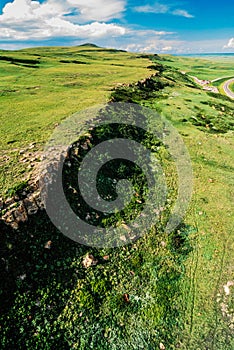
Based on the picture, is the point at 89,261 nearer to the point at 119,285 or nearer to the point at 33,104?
the point at 119,285

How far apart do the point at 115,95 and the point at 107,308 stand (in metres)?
16.6

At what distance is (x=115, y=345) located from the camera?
770cm

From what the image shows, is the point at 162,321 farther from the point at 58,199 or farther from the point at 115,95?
the point at 115,95

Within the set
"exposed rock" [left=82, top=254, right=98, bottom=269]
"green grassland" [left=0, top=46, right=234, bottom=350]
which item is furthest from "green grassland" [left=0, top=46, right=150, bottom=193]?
"exposed rock" [left=82, top=254, right=98, bottom=269]

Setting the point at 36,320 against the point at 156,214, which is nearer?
the point at 36,320

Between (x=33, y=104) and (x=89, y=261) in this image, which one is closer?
(x=89, y=261)

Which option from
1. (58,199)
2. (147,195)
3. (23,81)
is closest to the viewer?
(58,199)

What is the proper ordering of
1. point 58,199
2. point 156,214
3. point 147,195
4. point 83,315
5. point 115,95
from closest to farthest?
point 83,315 → point 58,199 → point 156,214 → point 147,195 → point 115,95

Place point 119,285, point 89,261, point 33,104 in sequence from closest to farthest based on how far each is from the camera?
point 119,285, point 89,261, point 33,104

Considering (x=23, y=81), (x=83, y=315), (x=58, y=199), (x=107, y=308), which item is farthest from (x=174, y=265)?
(x=23, y=81)

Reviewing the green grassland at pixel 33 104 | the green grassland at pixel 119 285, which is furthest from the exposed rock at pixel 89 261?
the green grassland at pixel 33 104

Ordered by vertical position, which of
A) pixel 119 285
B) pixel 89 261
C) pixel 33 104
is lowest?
pixel 119 285

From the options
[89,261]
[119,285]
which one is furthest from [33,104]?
[119,285]

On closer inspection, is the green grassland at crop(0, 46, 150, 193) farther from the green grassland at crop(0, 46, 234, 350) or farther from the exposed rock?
the exposed rock
